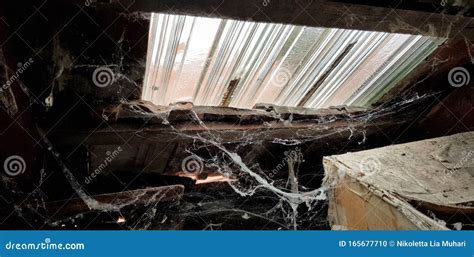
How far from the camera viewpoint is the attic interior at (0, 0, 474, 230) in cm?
195

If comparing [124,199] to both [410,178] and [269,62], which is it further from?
[410,178]

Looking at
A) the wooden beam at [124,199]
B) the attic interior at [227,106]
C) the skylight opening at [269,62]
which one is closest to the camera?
the attic interior at [227,106]

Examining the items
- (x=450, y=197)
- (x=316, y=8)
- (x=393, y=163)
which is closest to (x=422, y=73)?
(x=393, y=163)

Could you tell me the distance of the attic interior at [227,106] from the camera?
6.40 feet

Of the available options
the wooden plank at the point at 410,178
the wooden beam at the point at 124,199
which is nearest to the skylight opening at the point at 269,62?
the wooden plank at the point at 410,178

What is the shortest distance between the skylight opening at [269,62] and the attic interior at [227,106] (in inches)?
0.5

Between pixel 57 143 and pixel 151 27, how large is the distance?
4.00ft

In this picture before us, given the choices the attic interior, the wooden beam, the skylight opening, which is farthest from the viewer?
the wooden beam

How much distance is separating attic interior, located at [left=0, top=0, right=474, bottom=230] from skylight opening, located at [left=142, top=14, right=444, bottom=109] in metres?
0.01

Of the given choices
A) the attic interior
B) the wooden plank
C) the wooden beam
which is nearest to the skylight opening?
the attic interior

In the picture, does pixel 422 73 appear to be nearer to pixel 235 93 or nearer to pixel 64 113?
pixel 235 93

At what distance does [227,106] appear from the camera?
9.56 feet

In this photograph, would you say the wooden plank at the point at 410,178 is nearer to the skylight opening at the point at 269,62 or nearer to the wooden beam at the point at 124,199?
the skylight opening at the point at 269,62

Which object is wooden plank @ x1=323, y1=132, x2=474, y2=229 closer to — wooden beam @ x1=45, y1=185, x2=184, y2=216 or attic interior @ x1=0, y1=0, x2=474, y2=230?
attic interior @ x1=0, y1=0, x2=474, y2=230
